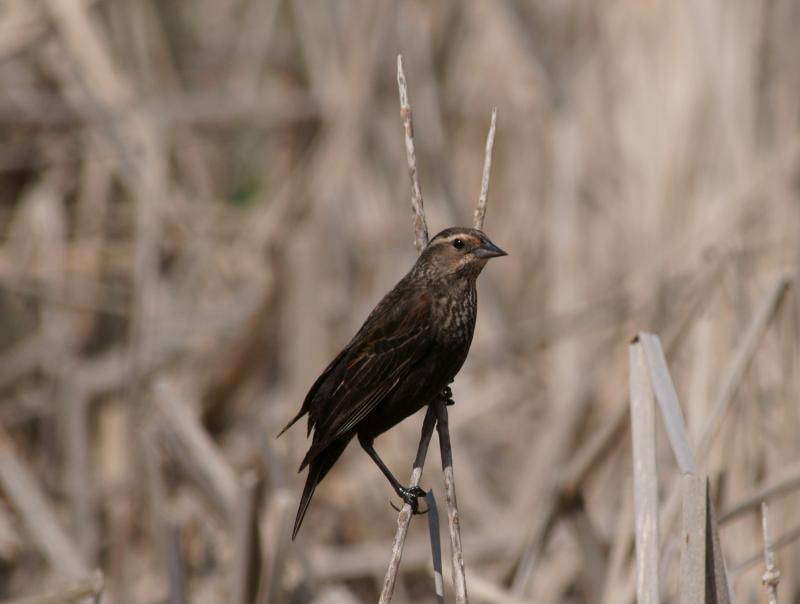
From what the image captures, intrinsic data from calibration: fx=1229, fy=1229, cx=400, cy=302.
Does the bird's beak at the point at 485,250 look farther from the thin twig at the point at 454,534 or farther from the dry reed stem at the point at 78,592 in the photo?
the dry reed stem at the point at 78,592

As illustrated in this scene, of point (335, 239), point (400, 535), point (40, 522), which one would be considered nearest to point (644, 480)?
point (400, 535)

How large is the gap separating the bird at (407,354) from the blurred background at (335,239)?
122 centimetres

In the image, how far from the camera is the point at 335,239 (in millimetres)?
5852

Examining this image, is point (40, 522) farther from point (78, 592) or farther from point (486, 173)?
point (486, 173)

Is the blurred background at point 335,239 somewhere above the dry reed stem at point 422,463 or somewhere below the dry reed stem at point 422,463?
above

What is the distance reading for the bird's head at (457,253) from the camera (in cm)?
328

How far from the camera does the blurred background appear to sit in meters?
5.08

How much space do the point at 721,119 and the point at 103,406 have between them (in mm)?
3176

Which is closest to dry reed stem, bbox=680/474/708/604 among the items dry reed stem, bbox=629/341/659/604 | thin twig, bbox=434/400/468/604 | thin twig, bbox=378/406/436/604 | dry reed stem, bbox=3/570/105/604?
dry reed stem, bbox=629/341/659/604

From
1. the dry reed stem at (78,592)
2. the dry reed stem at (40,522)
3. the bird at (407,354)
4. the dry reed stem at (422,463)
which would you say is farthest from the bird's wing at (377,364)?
the dry reed stem at (40,522)

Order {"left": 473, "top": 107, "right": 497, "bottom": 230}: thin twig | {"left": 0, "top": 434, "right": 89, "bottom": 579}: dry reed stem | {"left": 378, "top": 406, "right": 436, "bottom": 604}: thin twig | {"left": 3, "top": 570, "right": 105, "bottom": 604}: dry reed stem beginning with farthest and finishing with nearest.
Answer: {"left": 0, "top": 434, "right": 89, "bottom": 579}: dry reed stem < {"left": 3, "top": 570, "right": 105, "bottom": 604}: dry reed stem < {"left": 473, "top": 107, "right": 497, "bottom": 230}: thin twig < {"left": 378, "top": 406, "right": 436, "bottom": 604}: thin twig

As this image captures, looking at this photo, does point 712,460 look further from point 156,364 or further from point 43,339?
point 43,339

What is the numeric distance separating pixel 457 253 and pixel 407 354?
1.02 feet

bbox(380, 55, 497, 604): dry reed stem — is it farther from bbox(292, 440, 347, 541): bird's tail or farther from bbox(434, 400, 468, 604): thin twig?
bbox(292, 440, 347, 541): bird's tail
